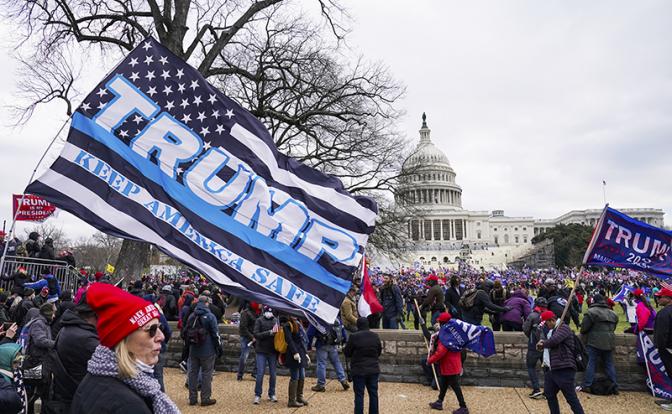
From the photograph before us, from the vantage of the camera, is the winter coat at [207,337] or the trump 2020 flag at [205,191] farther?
the winter coat at [207,337]

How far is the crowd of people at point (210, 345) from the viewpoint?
2.16m

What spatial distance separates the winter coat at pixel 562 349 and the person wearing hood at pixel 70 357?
5.48m

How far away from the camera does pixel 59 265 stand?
43.9ft

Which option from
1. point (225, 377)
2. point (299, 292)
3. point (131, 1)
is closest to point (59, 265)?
point (225, 377)

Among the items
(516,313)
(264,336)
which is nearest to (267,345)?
(264,336)

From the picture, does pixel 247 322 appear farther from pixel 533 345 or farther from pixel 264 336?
pixel 533 345

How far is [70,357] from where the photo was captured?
3.71m

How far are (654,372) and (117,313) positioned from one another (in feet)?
31.7

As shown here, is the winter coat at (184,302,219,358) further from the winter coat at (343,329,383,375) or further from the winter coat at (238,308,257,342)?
the winter coat at (343,329,383,375)

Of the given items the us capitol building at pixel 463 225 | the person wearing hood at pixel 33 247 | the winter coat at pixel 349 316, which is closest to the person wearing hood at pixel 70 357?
the winter coat at pixel 349 316

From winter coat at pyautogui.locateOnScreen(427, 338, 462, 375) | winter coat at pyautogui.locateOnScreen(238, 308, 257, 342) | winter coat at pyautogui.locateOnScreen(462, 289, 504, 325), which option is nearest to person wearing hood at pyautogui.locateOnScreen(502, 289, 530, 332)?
winter coat at pyautogui.locateOnScreen(462, 289, 504, 325)

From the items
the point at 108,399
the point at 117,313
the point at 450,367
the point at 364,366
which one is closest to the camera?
the point at 108,399

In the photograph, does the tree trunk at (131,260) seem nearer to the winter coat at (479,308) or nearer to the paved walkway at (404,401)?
the paved walkway at (404,401)

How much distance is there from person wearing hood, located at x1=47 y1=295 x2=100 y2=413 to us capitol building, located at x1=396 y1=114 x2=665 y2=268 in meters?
92.6
